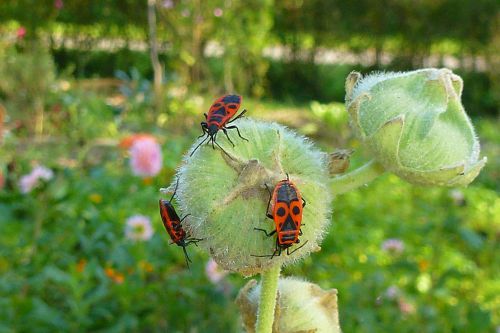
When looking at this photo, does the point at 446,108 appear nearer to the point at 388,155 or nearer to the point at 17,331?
the point at 388,155

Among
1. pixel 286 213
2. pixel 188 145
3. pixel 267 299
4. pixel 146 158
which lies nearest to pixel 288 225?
pixel 286 213

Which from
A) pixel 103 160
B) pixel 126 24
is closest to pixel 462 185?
pixel 103 160

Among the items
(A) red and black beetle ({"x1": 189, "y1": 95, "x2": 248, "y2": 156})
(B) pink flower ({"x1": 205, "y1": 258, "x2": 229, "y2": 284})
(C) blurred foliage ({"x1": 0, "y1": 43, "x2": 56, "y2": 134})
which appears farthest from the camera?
(C) blurred foliage ({"x1": 0, "y1": 43, "x2": 56, "y2": 134})

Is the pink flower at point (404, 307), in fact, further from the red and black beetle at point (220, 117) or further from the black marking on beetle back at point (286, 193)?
the black marking on beetle back at point (286, 193)

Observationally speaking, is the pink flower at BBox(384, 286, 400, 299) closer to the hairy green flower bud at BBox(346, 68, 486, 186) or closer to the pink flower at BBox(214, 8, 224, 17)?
the hairy green flower bud at BBox(346, 68, 486, 186)

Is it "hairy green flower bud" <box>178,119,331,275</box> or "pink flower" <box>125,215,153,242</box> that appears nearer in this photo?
"hairy green flower bud" <box>178,119,331,275</box>

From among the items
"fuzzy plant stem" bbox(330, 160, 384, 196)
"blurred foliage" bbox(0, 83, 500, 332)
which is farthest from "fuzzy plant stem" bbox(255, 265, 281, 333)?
"blurred foliage" bbox(0, 83, 500, 332)

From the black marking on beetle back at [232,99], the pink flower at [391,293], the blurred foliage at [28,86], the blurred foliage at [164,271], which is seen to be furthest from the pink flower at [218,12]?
the black marking on beetle back at [232,99]
